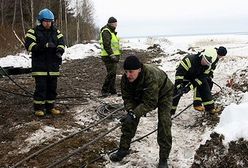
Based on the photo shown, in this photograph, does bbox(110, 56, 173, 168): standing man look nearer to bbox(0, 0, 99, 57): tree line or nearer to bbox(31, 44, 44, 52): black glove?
bbox(31, 44, 44, 52): black glove

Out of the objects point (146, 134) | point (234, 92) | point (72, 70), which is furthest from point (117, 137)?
point (72, 70)

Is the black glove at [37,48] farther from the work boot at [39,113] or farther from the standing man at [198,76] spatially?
the standing man at [198,76]

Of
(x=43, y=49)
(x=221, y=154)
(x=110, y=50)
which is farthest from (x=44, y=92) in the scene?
(x=221, y=154)

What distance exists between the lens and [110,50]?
9398mm

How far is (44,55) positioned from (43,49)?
15cm

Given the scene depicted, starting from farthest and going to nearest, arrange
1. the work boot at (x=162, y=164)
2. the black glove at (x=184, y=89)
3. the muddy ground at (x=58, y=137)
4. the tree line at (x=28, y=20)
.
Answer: the tree line at (x=28, y=20), the black glove at (x=184, y=89), the work boot at (x=162, y=164), the muddy ground at (x=58, y=137)

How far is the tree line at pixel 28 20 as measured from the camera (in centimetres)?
2655

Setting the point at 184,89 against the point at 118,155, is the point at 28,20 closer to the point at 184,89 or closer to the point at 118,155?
the point at 184,89

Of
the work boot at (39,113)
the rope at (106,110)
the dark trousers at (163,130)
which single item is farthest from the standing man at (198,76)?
the work boot at (39,113)

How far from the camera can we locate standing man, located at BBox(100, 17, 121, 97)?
31.0ft

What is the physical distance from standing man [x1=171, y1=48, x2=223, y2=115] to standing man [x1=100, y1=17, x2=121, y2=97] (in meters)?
2.16

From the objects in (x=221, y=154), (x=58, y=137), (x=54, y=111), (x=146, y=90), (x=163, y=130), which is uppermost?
(x=146, y=90)

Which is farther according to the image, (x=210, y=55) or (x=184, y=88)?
(x=184, y=88)

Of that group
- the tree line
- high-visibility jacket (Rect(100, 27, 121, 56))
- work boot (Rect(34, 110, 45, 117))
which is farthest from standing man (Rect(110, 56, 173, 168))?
the tree line
